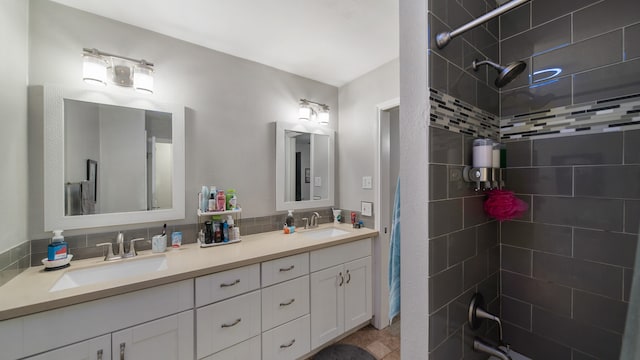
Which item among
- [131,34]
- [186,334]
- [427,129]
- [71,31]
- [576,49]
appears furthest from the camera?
[131,34]

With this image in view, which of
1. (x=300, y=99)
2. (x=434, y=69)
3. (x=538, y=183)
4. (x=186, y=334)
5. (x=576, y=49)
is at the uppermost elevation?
(x=300, y=99)

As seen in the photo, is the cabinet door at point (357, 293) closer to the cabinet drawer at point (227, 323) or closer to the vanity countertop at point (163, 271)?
the vanity countertop at point (163, 271)

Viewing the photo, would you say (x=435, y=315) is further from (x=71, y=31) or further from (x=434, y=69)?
(x=71, y=31)

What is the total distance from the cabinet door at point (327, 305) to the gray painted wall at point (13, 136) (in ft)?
5.25

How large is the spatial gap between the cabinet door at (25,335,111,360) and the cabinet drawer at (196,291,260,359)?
1.20ft

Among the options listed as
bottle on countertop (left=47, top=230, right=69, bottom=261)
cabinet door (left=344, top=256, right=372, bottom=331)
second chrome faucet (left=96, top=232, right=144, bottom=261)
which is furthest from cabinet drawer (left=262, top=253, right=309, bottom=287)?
bottle on countertop (left=47, top=230, right=69, bottom=261)

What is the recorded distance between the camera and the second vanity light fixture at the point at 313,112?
88.5 inches

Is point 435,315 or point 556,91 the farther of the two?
point 556,91

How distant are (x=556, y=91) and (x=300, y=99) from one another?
181cm

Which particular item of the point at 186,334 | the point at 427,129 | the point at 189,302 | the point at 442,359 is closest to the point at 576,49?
the point at 427,129

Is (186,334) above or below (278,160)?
below

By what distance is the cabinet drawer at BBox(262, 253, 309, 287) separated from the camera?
148cm

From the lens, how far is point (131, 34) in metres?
1.53

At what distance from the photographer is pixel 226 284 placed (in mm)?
1320
